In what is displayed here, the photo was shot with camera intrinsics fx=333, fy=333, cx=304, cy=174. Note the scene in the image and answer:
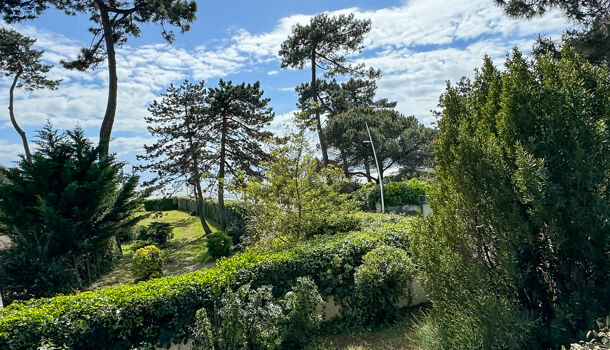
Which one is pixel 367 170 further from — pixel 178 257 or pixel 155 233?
pixel 178 257

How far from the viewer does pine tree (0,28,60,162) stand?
17.8 m

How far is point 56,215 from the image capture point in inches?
316

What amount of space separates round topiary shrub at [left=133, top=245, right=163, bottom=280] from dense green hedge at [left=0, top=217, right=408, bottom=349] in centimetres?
649

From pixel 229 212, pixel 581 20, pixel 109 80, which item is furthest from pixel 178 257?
pixel 581 20

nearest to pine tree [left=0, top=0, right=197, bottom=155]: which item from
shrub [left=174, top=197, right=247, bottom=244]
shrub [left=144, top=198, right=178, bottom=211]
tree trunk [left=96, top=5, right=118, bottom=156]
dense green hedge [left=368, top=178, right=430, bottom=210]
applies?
tree trunk [left=96, top=5, right=118, bottom=156]

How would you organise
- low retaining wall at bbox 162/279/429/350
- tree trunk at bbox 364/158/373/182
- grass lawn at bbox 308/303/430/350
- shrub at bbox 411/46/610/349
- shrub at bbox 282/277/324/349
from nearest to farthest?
1. shrub at bbox 411/46/610/349
2. shrub at bbox 282/277/324/349
3. grass lawn at bbox 308/303/430/350
4. low retaining wall at bbox 162/279/429/350
5. tree trunk at bbox 364/158/373/182

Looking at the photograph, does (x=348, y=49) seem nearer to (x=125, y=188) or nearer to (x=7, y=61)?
(x=125, y=188)

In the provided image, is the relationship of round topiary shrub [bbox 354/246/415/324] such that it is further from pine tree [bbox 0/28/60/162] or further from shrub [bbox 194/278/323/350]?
pine tree [bbox 0/28/60/162]

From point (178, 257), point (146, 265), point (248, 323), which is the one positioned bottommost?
point (178, 257)

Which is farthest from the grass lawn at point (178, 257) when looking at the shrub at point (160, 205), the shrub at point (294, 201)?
the shrub at point (160, 205)

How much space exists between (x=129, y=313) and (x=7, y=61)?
22.5m

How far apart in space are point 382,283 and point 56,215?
7.85m

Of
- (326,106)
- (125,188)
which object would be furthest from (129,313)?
(326,106)

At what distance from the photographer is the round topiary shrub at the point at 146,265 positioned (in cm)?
1043
